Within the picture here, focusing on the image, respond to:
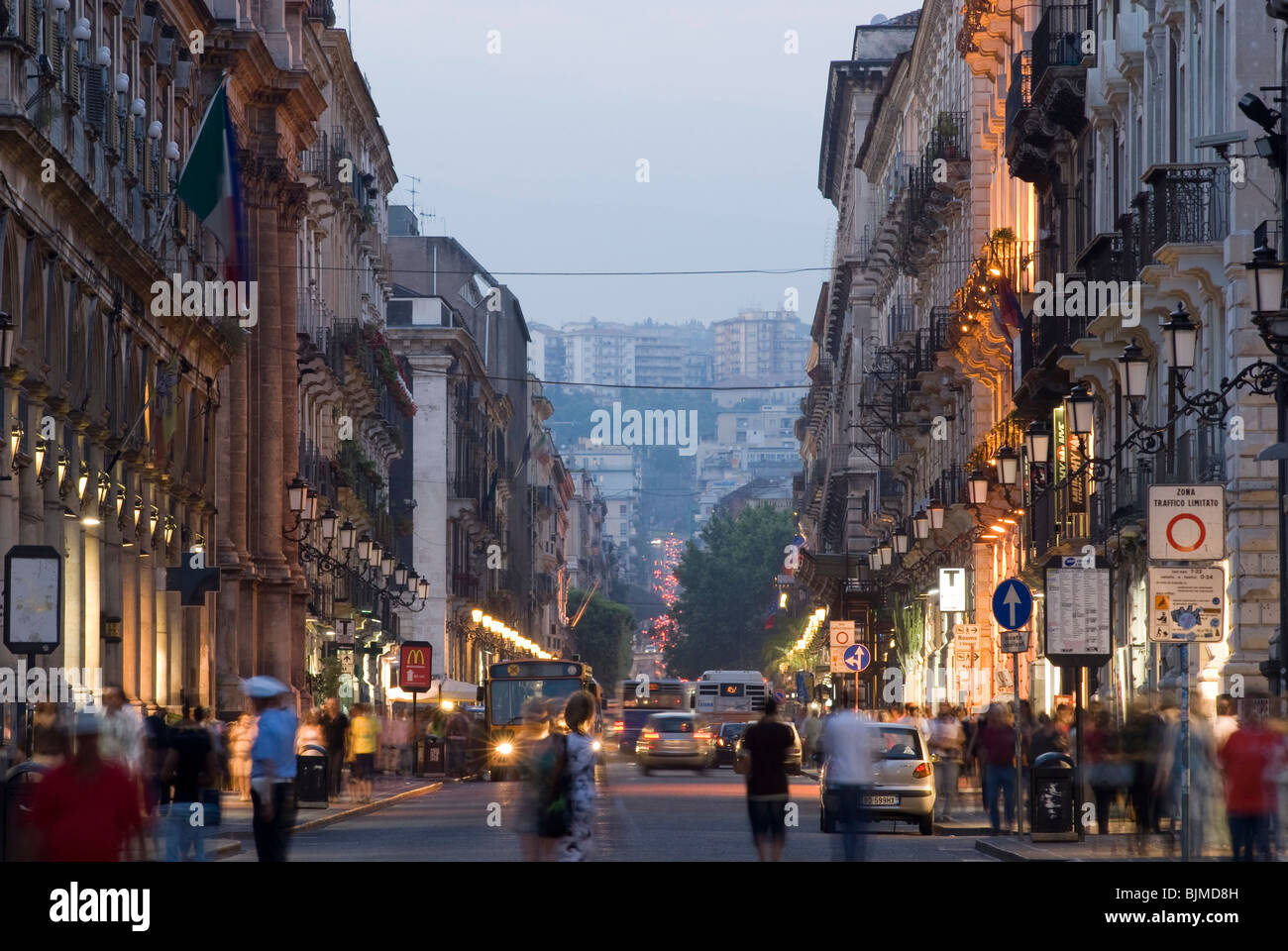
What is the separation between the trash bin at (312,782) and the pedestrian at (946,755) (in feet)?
30.1

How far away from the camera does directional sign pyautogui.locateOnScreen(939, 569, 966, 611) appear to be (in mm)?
50719

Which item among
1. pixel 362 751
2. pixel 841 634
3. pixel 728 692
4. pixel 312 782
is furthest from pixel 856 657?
pixel 728 692

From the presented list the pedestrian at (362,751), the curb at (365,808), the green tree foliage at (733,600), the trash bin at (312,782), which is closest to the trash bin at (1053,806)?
the curb at (365,808)

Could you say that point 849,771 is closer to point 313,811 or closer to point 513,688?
point 313,811

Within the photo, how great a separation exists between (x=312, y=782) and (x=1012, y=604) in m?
15.0

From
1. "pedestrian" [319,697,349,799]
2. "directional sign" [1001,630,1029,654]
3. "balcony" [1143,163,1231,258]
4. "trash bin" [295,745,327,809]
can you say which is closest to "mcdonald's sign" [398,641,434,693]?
"pedestrian" [319,697,349,799]

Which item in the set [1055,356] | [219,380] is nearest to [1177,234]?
[1055,356]

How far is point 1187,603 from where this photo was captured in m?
20.1

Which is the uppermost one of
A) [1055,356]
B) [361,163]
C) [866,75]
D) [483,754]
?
[866,75]

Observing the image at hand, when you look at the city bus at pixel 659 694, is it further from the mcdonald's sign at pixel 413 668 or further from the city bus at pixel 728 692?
the mcdonald's sign at pixel 413 668
